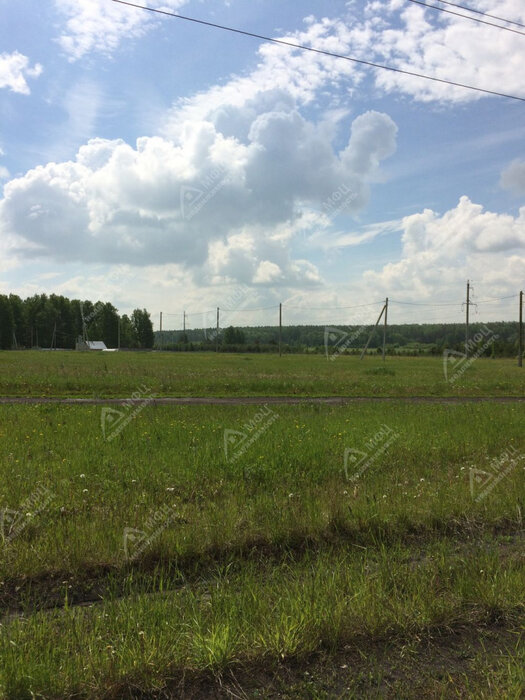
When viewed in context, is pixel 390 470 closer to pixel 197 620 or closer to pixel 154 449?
pixel 154 449

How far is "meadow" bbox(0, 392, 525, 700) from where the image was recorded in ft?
9.53

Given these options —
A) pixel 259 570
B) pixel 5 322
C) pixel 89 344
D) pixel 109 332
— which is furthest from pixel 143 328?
pixel 259 570

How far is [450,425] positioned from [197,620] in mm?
10368

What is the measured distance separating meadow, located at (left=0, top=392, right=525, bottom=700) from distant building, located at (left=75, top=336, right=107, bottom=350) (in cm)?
13645

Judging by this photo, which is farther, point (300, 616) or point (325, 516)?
point (325, 516)

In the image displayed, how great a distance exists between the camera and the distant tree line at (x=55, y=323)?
12206cm

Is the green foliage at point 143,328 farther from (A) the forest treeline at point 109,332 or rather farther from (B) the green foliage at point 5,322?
(B) the green foliage at point 5,322

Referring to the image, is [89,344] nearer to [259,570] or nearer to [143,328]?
[143,328]

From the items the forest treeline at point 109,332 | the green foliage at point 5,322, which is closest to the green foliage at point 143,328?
the forest treeline at point 109,332

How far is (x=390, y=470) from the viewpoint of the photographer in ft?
26.2

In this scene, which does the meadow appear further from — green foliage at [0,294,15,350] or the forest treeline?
green foliage at [0,294,15,350]

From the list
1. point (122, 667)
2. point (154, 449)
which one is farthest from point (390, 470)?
point (122, 667)

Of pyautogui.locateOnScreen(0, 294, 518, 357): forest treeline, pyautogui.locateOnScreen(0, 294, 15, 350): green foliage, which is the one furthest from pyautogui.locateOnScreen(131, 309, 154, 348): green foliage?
pyautogui.locateOnScreen(0, 294, 15, 350): green foliage

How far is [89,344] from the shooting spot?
144m
